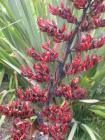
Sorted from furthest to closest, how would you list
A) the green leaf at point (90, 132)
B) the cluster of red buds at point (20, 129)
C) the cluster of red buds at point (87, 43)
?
the green leaf at point (90, 132), the cluster of red buds at point (20, 129), the cluster of red buds at point (87, 43)

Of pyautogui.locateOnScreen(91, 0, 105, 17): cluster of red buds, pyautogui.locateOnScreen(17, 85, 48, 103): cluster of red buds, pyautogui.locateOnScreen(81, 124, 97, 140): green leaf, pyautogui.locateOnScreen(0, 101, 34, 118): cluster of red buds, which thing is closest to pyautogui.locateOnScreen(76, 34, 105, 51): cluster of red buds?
pyautogui.locateOnScreen(91, 0, 105, 17): cluster of red buds

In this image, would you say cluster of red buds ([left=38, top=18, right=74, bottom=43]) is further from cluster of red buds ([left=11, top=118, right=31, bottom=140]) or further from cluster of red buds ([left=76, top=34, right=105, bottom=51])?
cluster of red buds ([left=11, top=118, right=31, bottom=140])

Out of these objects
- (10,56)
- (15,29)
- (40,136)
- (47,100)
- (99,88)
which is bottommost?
(40,136)

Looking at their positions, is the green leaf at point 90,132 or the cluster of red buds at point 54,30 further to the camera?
the green leaf at point 90,132

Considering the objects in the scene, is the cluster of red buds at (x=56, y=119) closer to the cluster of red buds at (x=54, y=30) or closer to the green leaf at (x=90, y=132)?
the cluster of red buds at (x=54, y=30)

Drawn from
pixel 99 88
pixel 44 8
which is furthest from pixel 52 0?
pixel 99 88

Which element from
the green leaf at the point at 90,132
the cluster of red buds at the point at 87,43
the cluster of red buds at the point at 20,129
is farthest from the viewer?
Result: the green leaf at the point at 90,132

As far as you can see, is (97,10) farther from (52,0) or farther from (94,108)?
(52,0)

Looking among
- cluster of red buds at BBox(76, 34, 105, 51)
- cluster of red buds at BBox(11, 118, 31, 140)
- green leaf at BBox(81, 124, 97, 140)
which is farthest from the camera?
green leaf at BBox(81, 124, 97, 140)

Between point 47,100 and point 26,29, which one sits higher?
point 26,29

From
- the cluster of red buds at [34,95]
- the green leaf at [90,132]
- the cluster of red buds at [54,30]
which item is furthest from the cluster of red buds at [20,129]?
the green leaf at [90,132]

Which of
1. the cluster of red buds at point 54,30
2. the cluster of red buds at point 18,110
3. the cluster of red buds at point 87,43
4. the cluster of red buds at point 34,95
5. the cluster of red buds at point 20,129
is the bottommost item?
the cluster of red buds at point 20,129
